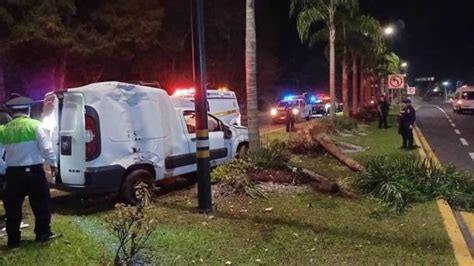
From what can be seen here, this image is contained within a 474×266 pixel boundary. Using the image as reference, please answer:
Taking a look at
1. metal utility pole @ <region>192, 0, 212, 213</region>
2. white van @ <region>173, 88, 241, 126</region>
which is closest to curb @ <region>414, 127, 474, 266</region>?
metal utility pole @ <region>192, 0, 212, 213</region>

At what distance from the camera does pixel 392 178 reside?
30.3 feet

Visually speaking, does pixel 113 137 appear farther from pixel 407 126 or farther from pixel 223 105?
pixel 223 105

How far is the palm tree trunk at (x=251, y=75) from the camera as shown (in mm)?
11211

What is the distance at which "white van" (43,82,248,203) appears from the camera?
841 cm

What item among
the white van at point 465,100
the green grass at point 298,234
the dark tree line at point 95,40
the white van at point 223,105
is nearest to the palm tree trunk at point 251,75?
the green grass at point 298,234

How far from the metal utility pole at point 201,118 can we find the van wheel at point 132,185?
1.21 metres

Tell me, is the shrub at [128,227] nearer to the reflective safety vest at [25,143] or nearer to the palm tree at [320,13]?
the reflective safety vest at [25,143]

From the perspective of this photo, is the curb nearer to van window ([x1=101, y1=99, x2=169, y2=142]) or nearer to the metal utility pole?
the metal utility pole

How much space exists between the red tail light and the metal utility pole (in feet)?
5.25

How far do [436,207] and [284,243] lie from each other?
3.09m

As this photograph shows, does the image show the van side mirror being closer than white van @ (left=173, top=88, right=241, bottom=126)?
A: Yes

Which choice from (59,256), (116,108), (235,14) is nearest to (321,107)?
(235,14)

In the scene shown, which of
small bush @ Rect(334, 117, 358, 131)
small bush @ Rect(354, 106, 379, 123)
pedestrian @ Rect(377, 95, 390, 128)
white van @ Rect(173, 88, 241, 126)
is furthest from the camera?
small bush @ Rect(354, 106, 379, 123)

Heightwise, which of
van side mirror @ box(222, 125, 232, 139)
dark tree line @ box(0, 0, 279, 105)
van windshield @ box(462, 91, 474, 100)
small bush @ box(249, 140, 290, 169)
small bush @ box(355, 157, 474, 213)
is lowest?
small bush @ box(355, 157, 474, 213)
